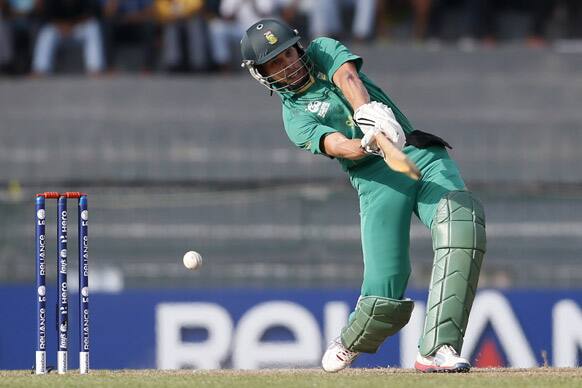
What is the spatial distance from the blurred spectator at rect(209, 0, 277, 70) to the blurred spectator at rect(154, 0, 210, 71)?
0.45 ft

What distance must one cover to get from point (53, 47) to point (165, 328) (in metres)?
7.26

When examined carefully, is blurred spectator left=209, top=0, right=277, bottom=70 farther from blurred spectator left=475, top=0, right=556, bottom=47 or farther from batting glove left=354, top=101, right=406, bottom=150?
batting glove left=354, top=101, right=406, bottom=150

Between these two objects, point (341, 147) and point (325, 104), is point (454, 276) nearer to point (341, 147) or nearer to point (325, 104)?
point (341, 147)

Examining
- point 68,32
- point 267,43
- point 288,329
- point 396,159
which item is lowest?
point 288,329

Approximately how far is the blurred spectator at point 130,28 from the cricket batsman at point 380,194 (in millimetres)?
9843

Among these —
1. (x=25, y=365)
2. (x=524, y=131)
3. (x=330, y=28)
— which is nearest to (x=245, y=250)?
(x=25, y=365)

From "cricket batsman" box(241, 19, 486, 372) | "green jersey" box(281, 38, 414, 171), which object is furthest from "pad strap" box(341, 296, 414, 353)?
"green jersey" box(281, 38, 414, 171)

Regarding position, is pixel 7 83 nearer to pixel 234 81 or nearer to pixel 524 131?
pixel 234 81

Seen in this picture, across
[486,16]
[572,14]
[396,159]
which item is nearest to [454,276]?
[396,159]

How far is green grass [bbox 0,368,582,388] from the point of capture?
16.3 feet

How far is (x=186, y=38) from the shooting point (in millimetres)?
15094

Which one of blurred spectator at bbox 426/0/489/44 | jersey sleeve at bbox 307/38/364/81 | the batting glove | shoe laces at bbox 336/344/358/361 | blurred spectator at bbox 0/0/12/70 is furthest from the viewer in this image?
blurred spectator at bbox 426/0/489/44

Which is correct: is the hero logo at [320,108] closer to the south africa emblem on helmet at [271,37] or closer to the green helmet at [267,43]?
the green helmet at [267,43]

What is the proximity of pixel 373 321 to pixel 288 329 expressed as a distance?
128 inches
